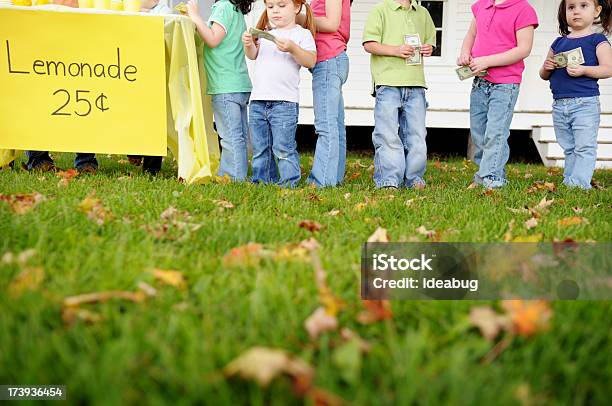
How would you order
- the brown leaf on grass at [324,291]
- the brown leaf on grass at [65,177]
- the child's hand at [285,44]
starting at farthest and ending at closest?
the child's hand at [285,44] → the brown leaf on grass at [65,177] → the brown leaf on grass at [324,291]

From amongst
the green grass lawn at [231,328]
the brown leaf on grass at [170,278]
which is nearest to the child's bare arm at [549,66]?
the green grass lawn at [231,328]

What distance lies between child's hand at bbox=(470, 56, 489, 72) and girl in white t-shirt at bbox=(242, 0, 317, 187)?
1229 millimetres

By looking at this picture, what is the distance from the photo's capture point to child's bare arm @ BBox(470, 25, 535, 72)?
166 inches

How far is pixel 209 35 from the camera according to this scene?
390 centimetres

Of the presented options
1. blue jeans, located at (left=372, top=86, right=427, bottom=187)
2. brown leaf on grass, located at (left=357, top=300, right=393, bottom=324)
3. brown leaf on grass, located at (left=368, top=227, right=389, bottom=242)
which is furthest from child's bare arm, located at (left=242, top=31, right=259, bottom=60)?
brown leaf on grass, located at (left=357, top=300, right=393, bottom=324)

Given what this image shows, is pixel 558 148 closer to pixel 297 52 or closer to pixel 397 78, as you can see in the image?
pixel 397 78

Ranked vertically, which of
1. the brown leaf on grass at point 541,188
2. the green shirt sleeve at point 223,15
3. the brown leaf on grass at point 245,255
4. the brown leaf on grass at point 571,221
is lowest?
the brown leaf on grass at point 541,188

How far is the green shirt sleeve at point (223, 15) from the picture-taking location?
3.98 m

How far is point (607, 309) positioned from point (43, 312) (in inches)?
54.7

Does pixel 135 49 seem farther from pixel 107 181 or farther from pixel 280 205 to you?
pixel 280 205

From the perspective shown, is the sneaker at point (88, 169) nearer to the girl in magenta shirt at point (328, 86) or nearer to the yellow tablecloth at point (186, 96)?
the yellow tablecloth at point (186, 96)

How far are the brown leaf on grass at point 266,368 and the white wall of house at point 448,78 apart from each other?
6.53 meters

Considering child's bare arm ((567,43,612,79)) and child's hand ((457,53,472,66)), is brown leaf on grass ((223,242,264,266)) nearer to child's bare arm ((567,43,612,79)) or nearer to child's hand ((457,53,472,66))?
child's hand ((457,53,472,66))

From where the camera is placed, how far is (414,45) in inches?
158
